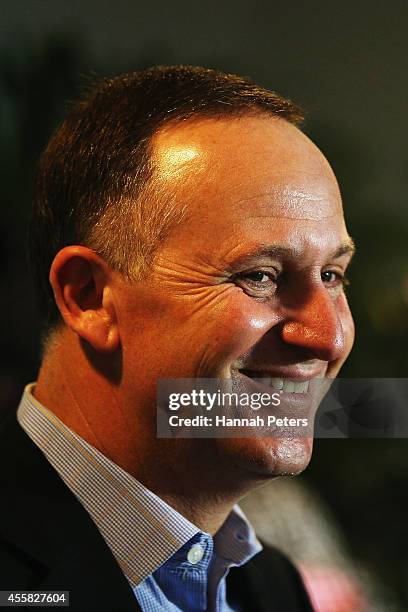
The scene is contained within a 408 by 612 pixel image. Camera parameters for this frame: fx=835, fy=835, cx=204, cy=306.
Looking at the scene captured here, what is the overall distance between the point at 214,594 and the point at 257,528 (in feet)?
0.57

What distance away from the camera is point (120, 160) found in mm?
905

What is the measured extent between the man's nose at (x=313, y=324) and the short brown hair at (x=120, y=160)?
6.5 inches

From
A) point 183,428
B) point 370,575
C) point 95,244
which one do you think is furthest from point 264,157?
point 370,575

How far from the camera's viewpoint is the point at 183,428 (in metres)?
0.92

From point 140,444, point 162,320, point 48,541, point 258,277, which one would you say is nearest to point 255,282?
point 258,277

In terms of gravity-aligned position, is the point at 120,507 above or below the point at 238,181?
below

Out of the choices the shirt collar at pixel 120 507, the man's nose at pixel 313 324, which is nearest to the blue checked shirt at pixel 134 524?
the shirt collar at pixel 120 507

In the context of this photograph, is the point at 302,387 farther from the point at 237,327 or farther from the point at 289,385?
the point at 237,327

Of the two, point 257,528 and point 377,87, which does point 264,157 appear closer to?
point 377,87

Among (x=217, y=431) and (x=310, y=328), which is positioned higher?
(x=310, y=328)

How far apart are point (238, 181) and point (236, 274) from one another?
0.10 metres

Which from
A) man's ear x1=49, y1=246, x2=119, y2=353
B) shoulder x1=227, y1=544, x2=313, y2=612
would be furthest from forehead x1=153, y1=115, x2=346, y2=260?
shoulder x1=227, y1=544, x2=313, y2=612

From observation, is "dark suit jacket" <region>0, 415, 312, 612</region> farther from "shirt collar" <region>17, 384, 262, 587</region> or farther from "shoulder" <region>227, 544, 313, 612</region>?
"shoulder" <region>227, 544, 313, 612</region>

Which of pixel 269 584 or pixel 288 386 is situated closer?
pixel 288 386
